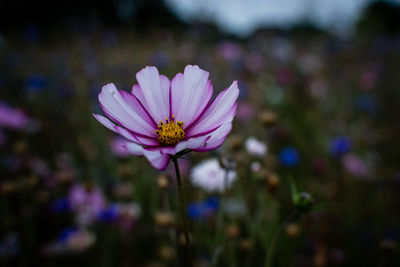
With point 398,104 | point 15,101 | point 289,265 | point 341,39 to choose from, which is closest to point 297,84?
point 398,104

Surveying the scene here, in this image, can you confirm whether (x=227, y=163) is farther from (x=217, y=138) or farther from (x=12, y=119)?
(x=12, y=119)

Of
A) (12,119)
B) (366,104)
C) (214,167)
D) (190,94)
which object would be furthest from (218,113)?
(366,104)

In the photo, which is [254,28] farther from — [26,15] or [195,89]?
[26,15]

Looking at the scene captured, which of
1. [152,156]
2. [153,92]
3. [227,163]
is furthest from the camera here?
[227,163]

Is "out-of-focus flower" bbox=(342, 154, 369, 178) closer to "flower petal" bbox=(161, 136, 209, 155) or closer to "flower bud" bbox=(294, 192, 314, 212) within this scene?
"flower bud" bbox=(294, 192, 314, 212)

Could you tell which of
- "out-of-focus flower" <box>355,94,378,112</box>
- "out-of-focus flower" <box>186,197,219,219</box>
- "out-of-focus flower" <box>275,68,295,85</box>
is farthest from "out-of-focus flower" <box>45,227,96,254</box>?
"out-of-focus flower" <box>355,94,378,112</box>
